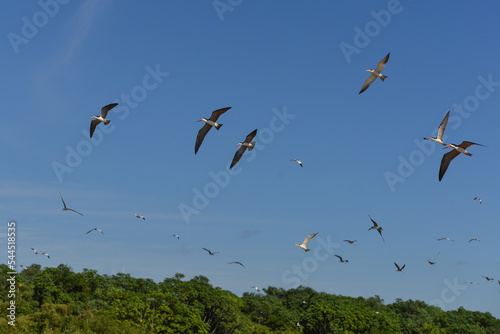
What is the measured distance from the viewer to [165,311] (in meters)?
60.1

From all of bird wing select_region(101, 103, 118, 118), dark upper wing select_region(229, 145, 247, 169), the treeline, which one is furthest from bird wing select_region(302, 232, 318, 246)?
the treeline

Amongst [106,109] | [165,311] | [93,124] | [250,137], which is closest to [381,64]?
[250,137]

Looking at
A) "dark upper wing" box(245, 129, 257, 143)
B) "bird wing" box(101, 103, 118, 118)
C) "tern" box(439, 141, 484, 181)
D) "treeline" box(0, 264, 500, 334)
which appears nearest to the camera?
"tern" box(439, 141, 484, 181)

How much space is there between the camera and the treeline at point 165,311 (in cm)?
5334

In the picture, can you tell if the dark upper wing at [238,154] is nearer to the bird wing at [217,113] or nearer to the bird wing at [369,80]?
the bird wing at [217,113]

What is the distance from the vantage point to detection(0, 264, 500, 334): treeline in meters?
53.3

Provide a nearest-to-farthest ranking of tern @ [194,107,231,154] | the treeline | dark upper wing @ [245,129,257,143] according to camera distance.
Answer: tern @ [194,107,231,154] < dark upper wing @ [245,129,257,143] < the treeline

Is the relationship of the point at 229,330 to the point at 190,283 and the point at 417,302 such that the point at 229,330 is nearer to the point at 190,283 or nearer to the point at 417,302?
the point at 190,283

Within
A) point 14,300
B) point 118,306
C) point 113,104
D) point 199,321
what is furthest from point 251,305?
point 113,104

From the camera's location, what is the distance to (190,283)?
6762 centimetres

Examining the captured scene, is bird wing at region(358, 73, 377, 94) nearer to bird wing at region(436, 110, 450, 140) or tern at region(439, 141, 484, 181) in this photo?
bird wing at region(436, 110, 450, 140)

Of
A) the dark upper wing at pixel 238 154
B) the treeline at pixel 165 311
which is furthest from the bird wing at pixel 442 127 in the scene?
the treeline at pixel 165 311

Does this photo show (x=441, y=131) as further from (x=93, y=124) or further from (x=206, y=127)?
(x=93, y=124)

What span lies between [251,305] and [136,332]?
1096 inches
